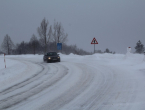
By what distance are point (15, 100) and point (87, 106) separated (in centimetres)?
268

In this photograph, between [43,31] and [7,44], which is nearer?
[43,31]

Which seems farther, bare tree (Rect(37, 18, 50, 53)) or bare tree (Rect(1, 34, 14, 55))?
bare tree (Rect(1, 34, 14, 55))

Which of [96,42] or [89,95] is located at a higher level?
[96,42]

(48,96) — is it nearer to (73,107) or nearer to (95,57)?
(73,107)

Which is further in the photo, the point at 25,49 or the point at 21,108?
the point at 25,49

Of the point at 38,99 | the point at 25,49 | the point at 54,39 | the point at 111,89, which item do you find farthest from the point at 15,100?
the point at 25,49

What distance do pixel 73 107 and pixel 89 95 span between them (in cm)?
141

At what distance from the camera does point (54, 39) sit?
46.0 m

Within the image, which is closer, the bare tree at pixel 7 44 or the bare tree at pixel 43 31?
the bare tree at pixel 43 31

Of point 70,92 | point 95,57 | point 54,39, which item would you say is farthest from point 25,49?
point 70,92

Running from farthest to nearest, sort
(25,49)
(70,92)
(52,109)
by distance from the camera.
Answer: (25,49) < (70,92) < (52,109)

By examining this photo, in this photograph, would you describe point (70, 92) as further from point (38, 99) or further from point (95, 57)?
point (95, 57)

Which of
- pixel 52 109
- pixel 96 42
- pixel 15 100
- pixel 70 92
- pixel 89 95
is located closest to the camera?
pixel 52 109

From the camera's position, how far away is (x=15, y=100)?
20.3 feet
